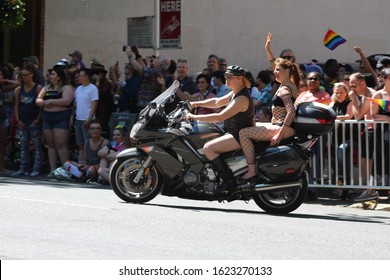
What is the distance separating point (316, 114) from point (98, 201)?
3207mm

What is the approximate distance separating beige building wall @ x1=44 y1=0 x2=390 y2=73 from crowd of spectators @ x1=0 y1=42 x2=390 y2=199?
6783 mm

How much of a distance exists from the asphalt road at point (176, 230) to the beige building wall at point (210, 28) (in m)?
13.1

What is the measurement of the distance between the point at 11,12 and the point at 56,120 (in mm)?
4157

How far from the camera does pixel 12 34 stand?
28.3 m

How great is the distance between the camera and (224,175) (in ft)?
43.0

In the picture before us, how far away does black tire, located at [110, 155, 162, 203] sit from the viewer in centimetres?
1347

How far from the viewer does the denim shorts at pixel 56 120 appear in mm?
18984

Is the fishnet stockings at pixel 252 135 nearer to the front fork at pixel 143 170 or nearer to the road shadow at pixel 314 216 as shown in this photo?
the road shadow at pixel 314 216

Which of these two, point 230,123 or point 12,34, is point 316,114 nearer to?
point 230,123

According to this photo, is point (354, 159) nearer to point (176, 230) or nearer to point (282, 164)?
point (282, 164)

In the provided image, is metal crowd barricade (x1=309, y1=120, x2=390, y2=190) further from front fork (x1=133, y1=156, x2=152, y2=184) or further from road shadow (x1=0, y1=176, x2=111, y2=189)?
road shadow (x1=0, y1=176, x2=111, y2=189)

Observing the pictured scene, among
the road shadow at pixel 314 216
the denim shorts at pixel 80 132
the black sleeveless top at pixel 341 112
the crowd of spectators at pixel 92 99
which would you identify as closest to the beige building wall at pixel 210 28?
the crowd of spectators at pixel 92 99

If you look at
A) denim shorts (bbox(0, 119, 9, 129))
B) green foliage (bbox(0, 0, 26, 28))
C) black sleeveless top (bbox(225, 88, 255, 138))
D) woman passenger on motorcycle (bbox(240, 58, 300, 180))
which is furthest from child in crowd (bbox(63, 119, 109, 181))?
woman passenger on motorcycle (bbox(240, 58, 300, 180))

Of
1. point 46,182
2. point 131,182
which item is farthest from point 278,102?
point 46,182
